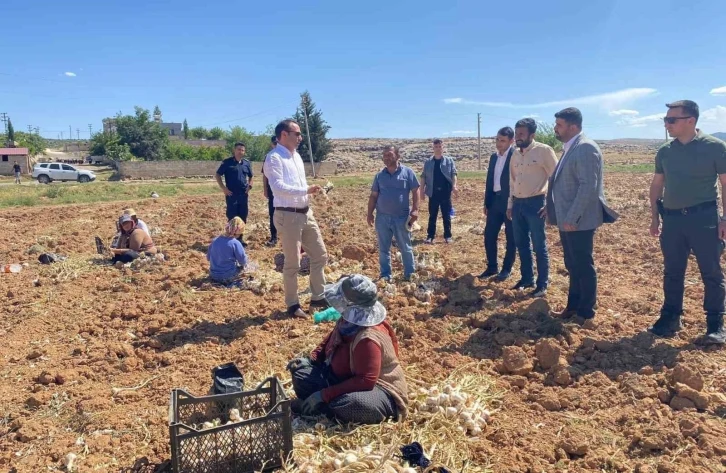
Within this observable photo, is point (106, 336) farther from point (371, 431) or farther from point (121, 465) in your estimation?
point (371, 431)

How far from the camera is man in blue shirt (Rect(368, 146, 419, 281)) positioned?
6312 millimetres

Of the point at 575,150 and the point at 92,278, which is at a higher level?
the point at 575,150

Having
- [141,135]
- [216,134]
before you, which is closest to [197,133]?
[216,134]

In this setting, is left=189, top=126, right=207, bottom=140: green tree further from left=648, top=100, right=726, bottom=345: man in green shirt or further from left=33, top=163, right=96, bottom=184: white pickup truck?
left=648, top=100, right=726, bottom=345: man in green shirt

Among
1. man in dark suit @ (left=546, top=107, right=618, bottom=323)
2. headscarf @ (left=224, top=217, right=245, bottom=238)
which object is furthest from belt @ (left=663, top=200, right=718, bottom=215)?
headscarf @ (left=224, top=217, right=245, bottom=238)

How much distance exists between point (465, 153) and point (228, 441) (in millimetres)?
60017

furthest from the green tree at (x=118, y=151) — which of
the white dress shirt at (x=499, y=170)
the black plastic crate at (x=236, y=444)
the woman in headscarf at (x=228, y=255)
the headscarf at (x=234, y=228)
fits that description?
the black plastic crate at (x=236, y=444)

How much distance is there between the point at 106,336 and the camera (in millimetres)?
5137

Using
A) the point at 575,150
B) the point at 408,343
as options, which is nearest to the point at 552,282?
the point at 575,150

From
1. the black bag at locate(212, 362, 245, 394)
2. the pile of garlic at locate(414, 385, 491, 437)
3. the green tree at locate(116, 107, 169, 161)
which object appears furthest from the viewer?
the green tree at locate(116, 107, 169, 161)

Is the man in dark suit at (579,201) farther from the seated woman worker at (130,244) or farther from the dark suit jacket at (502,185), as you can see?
the seated woman worker at (130,244)

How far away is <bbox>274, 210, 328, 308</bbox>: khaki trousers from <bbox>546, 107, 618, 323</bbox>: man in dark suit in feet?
7.57

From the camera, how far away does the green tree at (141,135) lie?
161 ft

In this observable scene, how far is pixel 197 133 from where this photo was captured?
265 feet
